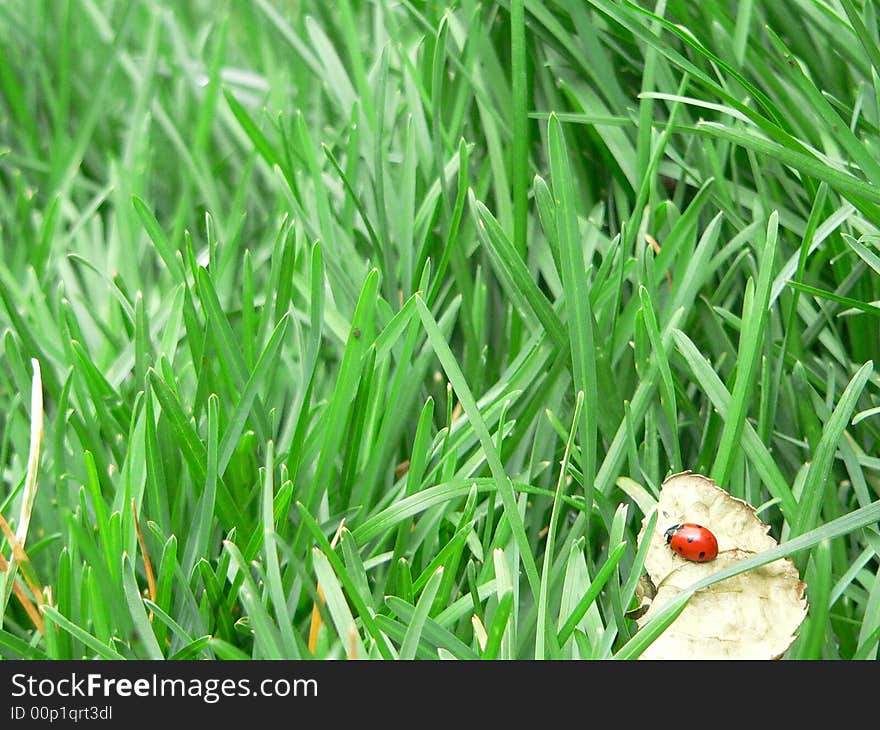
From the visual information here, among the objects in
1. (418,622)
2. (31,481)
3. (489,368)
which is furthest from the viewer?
(489,368)

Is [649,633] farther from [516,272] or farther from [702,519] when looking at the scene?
[516,272]

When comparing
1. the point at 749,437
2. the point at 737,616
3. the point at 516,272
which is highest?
the point at 516,272

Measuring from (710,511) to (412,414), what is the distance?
0.23 meters

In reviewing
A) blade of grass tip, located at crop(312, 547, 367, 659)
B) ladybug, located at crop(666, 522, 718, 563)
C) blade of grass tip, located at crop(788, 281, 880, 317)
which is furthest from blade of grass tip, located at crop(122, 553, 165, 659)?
blade of grass tip, located at crop(788, 281, 880, 317)

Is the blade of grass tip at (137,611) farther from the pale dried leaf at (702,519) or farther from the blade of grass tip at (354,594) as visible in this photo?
the pale dried leaf at (702,519)

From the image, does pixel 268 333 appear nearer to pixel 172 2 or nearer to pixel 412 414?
pixel 412 414

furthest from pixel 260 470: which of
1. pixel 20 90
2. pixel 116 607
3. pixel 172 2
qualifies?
pixel 172 2

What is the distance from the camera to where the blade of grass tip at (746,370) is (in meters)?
0.60

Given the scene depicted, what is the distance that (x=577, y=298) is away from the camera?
0.62 meters

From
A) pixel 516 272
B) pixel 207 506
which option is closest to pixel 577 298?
pixel 516 272

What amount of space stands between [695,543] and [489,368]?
23 cm

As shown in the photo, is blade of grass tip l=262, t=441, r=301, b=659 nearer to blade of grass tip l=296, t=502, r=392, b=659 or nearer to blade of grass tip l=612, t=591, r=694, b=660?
blade of grass tip l=296, t=502, r=392, b=659

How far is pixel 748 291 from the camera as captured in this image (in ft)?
2.13

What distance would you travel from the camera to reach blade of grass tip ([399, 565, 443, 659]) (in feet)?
1.74
